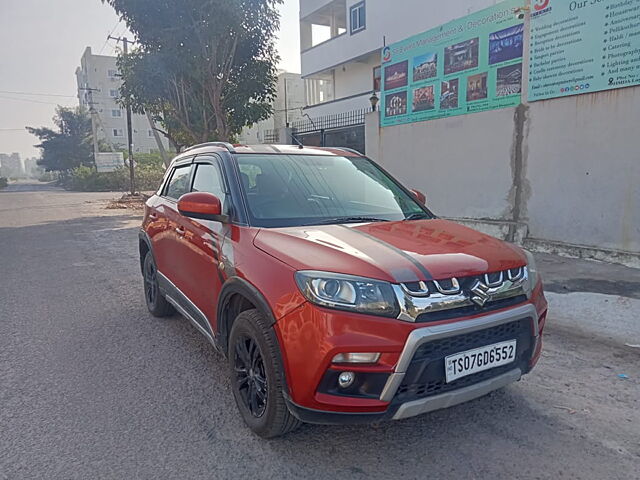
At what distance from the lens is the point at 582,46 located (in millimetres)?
6258

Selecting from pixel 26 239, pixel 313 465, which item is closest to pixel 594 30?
pixel 313 465

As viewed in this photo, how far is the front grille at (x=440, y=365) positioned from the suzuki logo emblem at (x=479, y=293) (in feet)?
0.49

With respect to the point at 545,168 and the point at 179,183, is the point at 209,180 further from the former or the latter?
the point at 545,168

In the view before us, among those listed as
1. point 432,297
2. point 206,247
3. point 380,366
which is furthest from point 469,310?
point 206,247

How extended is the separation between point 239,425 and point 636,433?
2.34m

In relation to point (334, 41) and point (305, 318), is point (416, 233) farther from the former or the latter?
point (334, 41)

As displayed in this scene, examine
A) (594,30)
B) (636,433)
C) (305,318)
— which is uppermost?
(594,30)

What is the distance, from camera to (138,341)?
4188 millimetres

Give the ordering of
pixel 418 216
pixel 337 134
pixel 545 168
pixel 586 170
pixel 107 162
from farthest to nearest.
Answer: pixel 107 162 < pixel 337 134 < pixel 545 168 < pixel 586 170 < pixel 418 216

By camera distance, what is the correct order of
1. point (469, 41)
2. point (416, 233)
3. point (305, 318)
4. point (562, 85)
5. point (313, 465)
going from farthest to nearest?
point (469, 41)
point (562, 85)
point (416, 233)
point (313, 465)
point (305, 318)

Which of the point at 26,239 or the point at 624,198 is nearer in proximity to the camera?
the point at 624,198

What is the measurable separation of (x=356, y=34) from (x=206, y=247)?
17.9m

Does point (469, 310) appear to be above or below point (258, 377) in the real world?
above

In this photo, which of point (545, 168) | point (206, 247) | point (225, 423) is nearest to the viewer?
point (225, 423)
